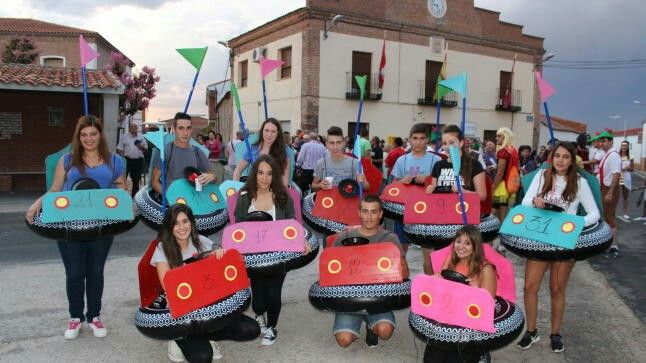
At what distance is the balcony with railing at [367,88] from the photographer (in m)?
21.1

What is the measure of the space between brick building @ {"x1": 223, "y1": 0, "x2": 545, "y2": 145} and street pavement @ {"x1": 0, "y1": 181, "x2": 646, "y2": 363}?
47.7ft

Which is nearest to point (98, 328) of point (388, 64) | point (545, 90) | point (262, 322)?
point (262, 322)

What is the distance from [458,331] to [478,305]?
0.20 metres

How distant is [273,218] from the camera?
4113 millimetres

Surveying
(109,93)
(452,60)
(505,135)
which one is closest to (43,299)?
(505,135)

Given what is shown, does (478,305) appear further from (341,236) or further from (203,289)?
(203,289)

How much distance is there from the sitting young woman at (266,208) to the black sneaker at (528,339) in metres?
1.91

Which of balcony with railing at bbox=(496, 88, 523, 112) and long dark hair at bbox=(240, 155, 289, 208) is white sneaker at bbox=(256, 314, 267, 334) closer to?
long dark hair at bbox=(240, 155, 289, 208)

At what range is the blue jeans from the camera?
13.3 feet

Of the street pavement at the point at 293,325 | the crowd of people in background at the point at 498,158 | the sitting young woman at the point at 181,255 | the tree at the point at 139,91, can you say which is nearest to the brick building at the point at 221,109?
the tree at the point at 139,91

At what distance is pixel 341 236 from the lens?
4055 millimetres

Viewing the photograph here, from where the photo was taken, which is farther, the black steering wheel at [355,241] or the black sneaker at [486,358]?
the black steering wheel at [355,241]

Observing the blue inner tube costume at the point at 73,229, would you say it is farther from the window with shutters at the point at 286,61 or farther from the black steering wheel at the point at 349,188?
the window with shutters at the point at 286,61

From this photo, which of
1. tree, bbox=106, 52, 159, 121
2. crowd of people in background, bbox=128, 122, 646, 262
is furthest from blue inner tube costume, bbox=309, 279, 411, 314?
tree, bbox=106, 52, 159, 121
